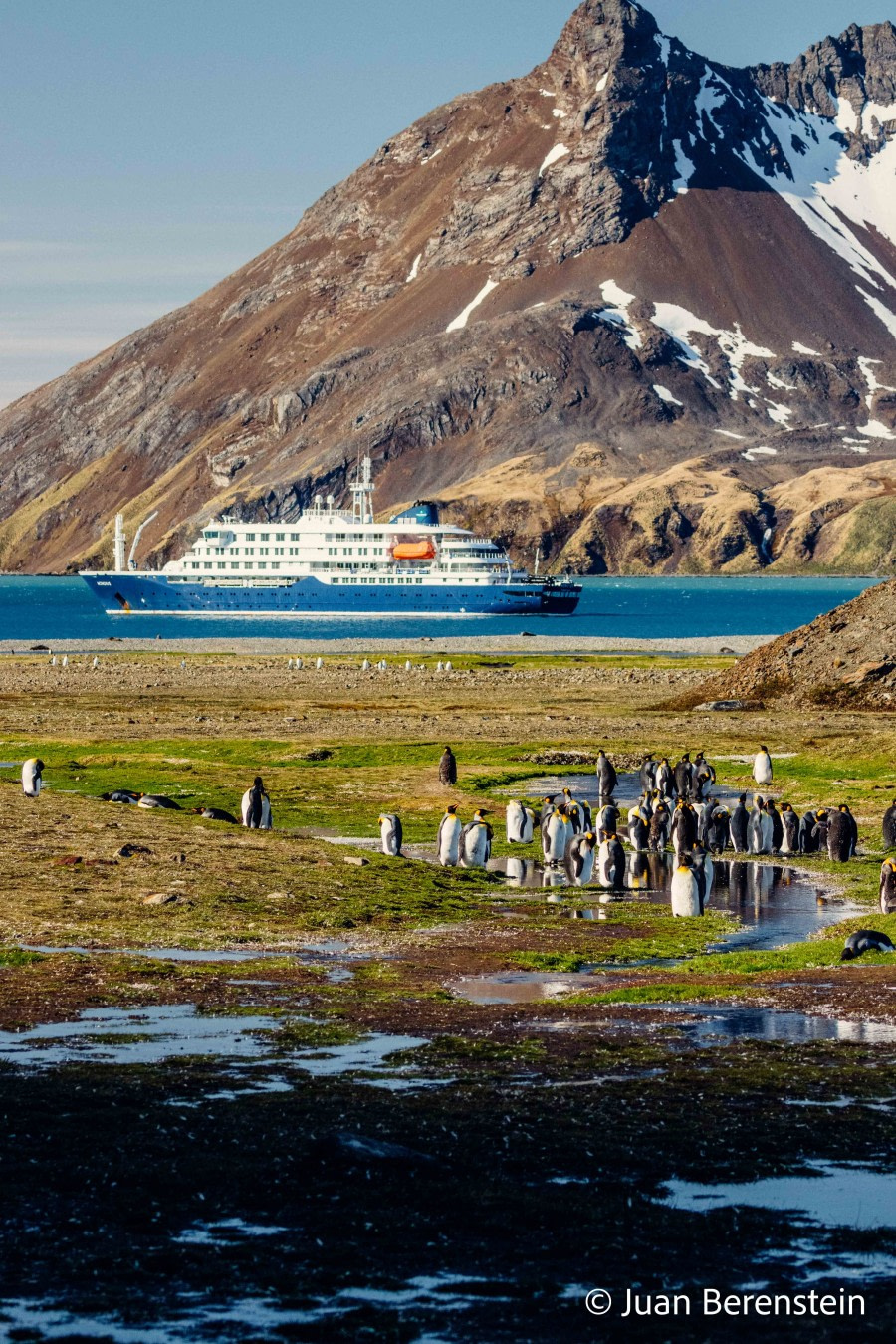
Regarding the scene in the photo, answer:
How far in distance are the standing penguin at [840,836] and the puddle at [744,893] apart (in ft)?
3.93

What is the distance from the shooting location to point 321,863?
31469 mm

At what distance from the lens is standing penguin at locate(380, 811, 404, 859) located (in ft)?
113

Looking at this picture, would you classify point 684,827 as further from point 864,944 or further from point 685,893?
point 864,944

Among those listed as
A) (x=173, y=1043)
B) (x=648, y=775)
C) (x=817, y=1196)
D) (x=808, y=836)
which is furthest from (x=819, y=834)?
(x=817, y=1196)

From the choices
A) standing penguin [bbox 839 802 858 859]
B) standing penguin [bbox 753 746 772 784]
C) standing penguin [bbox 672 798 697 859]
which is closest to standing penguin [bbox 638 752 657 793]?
standing penguin [bbox 753 746 772 784]

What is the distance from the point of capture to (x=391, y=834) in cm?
3447

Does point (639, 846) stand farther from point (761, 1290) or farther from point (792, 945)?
point (761, 1290)

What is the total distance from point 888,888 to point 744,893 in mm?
4622

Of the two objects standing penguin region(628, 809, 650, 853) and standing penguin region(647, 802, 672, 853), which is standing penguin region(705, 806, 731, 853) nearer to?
standing penguin region(647, 802, 672, 853)

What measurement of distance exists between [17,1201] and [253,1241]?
6.46 ft

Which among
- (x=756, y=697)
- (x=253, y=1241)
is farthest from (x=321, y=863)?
(x=756, y=697)

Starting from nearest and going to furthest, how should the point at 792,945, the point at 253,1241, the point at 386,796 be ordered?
the point at 253,1241 < the point at 792,945 < the point at 386,796

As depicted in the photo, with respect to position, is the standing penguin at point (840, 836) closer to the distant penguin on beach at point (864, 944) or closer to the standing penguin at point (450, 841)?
the standing penguin at point (450, 841)

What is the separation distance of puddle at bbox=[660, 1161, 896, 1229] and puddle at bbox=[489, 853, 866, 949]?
12.9 metres
